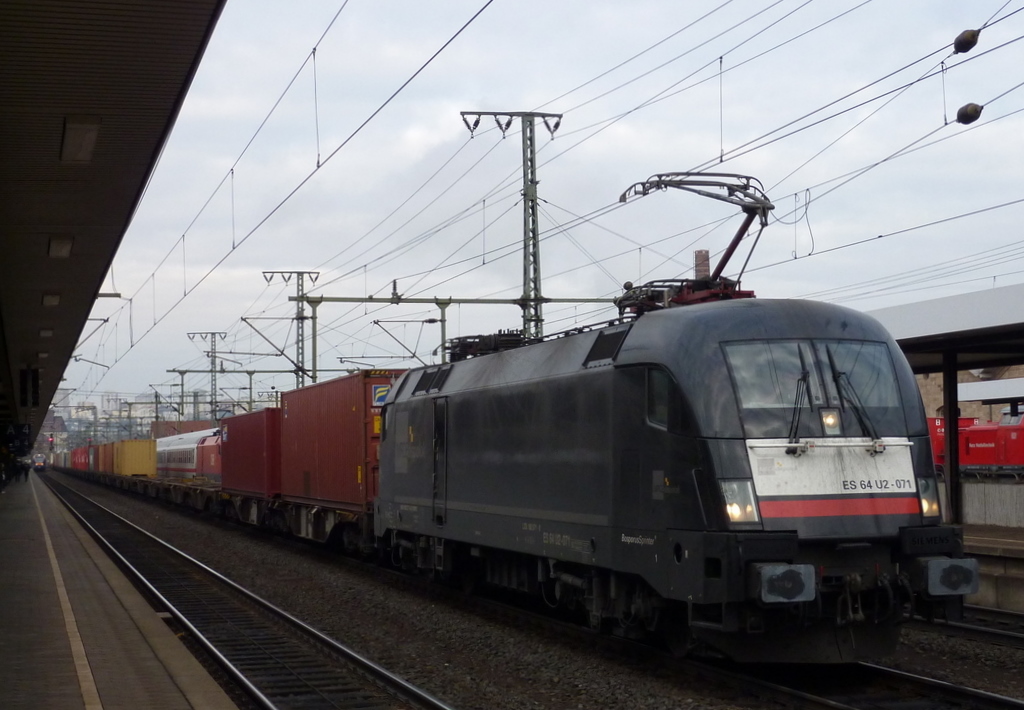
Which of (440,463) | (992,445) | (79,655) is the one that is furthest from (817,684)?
(992,445)

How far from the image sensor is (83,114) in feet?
33.6

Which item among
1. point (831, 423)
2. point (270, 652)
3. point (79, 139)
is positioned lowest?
point (270, 652)

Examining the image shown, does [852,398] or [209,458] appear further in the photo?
[209,458]

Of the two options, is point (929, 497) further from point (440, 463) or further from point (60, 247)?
point (60, 247)

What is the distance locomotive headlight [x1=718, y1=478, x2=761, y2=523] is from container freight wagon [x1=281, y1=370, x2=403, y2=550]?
10.0 m

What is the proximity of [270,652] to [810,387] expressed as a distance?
624 centimetres

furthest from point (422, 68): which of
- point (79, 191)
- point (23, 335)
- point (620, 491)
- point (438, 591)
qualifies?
point (23, 335)

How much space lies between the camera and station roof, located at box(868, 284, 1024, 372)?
15.3 meters

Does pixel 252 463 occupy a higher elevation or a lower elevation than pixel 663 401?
lower

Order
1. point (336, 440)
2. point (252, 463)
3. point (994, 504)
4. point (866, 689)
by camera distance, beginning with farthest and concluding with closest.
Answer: point (252, 463), point (336, 440), point (994, 504), point (866, 689)

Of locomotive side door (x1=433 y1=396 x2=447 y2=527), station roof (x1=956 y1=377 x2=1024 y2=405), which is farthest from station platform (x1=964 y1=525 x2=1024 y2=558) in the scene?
station roof (x1=956 y1=377 x2=1024 y2=405)

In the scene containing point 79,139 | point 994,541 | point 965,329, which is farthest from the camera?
point 994,541

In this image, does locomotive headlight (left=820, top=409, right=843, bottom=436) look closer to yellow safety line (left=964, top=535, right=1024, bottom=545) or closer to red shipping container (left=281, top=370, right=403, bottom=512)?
yellow safety line (left=964, top=535, right=1024, bottom=545)

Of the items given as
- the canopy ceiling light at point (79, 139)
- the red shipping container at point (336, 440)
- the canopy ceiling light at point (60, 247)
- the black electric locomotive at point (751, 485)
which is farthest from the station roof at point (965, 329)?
the canopy ceiling light at point (60, 247)
